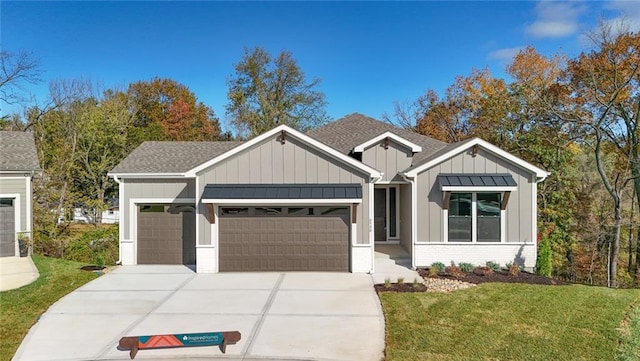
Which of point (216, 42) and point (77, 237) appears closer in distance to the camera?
Answer: point (77, 237)

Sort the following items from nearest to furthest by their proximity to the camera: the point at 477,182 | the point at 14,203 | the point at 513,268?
1. the point at 513,268
2. the point at 477,182
3. the point at 14,203

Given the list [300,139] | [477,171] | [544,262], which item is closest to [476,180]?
[477,171]

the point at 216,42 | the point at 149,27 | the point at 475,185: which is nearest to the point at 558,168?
the point at 475,185

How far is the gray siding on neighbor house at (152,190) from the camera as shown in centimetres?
1407

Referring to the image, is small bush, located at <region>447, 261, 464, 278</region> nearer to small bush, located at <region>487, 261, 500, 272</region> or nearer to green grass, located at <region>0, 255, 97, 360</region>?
small bush, located at <region>487, 261, 500, 272</region>

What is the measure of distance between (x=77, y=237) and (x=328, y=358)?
15.3 m

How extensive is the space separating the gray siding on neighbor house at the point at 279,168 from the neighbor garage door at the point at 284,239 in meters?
0.97

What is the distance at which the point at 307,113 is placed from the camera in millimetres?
37688

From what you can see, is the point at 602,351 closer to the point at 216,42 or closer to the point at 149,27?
the point at 216,42

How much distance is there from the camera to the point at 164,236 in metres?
14.1

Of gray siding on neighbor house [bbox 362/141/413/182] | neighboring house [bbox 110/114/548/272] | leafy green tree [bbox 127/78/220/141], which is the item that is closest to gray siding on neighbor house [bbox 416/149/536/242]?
neighboring house [bbox 110/114/548/272]

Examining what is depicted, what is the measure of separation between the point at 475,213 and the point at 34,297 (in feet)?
41.8

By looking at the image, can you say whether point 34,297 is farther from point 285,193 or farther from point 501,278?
point 501,278

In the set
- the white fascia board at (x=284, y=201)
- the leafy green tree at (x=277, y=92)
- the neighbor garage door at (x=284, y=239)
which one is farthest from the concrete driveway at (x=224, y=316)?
the leafy green tree at (x=277, y=92)
